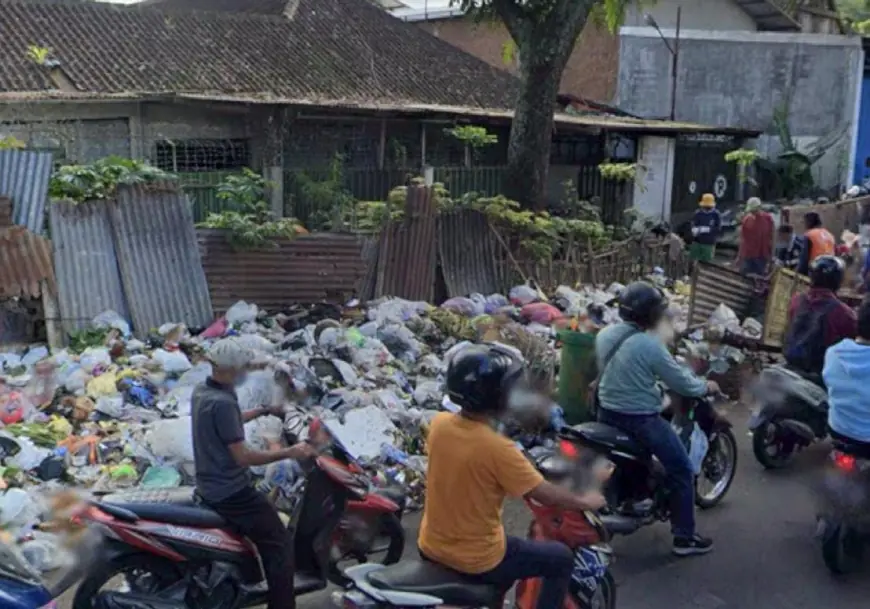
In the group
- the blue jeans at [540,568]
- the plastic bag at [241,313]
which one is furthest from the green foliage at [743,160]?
the blue jeans at [540,568]

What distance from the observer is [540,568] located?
3.79m

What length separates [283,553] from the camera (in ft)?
14.8

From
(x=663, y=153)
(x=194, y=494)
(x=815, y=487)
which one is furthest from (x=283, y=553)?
(x=663, y=153)

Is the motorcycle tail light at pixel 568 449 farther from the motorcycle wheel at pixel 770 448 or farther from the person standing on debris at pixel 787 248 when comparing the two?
the person standing on debris at pixel 787 248

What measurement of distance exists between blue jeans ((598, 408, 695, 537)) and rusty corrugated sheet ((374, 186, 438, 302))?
547 centimetres

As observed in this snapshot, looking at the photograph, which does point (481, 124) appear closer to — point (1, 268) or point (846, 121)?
point (846, 121)

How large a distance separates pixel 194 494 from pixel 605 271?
9.36 m

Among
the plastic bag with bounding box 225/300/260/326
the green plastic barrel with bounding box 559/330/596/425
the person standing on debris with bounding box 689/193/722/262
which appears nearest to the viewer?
the green plastic barrel with bounding box 559/330/596/425

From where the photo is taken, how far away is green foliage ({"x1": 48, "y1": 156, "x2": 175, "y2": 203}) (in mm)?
9000

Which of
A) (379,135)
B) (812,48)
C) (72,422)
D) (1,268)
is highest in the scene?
(812,48)

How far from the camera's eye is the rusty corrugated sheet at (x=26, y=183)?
8.70m

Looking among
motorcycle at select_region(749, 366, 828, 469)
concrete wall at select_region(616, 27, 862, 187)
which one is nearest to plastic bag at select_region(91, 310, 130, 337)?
motorcycle at select_region(749, 366, 828, 469)

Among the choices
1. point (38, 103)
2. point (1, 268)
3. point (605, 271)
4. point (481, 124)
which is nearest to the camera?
point (1, 268)

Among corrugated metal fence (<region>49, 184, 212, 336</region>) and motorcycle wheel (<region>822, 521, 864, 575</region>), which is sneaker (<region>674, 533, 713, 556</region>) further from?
corrugated metal fence (<region>49, 184, 212, 336</region>)
